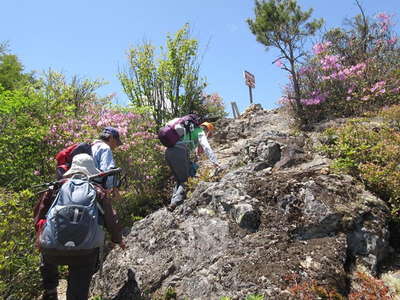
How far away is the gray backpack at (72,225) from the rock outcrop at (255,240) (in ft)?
4.02

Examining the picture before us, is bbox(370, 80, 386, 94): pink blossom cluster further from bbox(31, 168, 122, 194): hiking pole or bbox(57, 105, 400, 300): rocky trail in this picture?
bbox(31, 168, 122, 194): hiking pole

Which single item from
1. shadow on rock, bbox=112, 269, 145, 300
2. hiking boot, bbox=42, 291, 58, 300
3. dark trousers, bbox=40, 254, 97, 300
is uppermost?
dark trousers, bbox=40, 254, 97, 300

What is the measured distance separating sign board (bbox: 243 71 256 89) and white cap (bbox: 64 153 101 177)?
11.2 m

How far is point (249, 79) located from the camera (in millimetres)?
13828

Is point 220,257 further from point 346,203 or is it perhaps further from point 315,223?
point 346,203

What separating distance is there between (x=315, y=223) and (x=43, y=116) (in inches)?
247

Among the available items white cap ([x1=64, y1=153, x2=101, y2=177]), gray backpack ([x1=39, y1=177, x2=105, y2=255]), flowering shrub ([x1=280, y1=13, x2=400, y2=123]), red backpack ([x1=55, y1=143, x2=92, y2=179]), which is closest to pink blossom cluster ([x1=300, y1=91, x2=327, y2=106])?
flowering shrub ([x1=280, y1=13, x2=400, y2=123])

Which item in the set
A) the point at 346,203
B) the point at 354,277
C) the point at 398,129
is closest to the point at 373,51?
the point at 398,129

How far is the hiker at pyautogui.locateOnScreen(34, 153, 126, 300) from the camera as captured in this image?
2771 millimetres

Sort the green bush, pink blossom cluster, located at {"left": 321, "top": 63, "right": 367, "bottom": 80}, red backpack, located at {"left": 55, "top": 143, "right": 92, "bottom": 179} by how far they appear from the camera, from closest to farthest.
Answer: red backpack, located at {"left": 55, "top": 143, "right": 92, "bottom": 179} → the green bush → pink blossom cluster, located at {"left": 321, "top": 63, "right": 367, "bottom": 80}

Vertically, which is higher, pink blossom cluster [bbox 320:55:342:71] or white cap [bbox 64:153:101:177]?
pink blossom cluster [bbox 320:55:342:71]

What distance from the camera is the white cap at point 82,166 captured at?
3137mm

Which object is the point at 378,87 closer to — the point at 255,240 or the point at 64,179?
the point at 255,240

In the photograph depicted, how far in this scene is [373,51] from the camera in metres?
11.5
